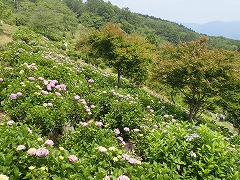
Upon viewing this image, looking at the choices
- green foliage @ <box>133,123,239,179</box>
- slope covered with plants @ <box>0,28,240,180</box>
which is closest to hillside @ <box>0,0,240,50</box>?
slope covered with plants @ <box>0,28,240,180</box>

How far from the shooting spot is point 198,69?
10.9m

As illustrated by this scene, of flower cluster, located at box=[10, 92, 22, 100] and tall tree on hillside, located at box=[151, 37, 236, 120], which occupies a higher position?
tall tree on hillside, located at box=[151, 37, 236, 120]

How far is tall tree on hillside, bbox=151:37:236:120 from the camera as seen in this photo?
10.9 meters

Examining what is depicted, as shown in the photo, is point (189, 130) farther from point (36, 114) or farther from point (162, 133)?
point (36, 114)

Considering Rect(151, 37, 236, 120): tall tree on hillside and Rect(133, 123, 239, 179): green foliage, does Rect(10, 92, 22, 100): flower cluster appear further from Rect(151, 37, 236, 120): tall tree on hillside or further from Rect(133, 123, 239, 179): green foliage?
Rect(151, 37, 236, 120): tall tree on hillside

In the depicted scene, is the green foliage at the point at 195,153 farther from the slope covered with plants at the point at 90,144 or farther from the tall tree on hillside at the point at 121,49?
the tall tree on hillside at the point at 121,49

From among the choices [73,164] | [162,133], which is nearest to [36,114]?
[73,164]

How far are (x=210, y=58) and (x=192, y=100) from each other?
2672 mm

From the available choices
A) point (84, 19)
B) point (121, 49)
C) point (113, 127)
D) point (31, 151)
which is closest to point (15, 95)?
point (31, 151)

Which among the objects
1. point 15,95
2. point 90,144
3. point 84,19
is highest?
point 84,19

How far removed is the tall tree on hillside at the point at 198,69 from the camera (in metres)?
10.9

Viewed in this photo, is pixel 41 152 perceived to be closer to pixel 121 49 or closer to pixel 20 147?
pixel 20 147

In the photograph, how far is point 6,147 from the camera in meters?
3.57

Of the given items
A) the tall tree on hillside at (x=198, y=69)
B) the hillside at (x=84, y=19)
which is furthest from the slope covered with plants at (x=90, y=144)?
the hillside at (x=84, y=19)
